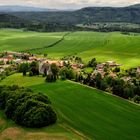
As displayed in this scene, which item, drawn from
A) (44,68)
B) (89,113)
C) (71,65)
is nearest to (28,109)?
(89,113)

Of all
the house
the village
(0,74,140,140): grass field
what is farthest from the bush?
the village

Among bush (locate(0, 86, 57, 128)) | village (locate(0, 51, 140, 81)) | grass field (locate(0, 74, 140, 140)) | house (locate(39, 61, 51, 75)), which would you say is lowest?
village (locate(0, 51, 140, 81))

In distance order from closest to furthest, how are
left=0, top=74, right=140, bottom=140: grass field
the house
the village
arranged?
left=0, top=74, right=140, bottom=140: grass field < the house < the village

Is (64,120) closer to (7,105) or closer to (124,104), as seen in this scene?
(7,105)

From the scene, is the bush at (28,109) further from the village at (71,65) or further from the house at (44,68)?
the village at (71,65)

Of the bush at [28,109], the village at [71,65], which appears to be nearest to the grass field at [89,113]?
the bush at [28,109]

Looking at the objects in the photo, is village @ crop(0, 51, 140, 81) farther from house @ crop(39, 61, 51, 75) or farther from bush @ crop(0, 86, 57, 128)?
bush @ crop(0, 86, 57, 128)

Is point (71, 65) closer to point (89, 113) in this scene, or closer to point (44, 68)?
point (44, 68)

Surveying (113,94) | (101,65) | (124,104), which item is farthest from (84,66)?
(124,104)
